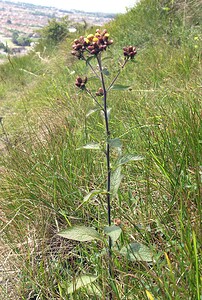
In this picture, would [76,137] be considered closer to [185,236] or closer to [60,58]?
[185,236]

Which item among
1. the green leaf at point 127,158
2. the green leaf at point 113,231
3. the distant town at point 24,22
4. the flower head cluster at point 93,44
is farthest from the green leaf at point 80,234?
the distant town at point 24,22

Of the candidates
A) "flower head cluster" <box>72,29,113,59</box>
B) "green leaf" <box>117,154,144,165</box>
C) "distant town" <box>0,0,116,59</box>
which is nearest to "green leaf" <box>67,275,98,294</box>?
"green leaf" <box>117,154,144,165</box>

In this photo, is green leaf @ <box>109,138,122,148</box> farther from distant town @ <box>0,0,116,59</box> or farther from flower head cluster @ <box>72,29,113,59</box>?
distant town @ <box>0,0,116,59</box>

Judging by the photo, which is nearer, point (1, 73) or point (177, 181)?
point (177, 181)

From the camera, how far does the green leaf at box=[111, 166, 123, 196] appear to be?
1005 mm

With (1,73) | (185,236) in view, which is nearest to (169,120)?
(185,236)

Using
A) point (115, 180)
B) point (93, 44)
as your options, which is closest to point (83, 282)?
point (115, 180)

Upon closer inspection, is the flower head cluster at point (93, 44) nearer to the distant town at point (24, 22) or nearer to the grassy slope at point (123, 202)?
the grassy slope at point (123, 202)

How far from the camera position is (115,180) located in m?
1.04

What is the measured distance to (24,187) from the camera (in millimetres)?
1479

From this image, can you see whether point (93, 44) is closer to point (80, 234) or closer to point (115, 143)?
point (115, 143)

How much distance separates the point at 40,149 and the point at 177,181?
865mm

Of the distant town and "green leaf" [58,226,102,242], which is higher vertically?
the distant town

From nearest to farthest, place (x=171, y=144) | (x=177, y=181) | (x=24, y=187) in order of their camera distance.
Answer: (x=177, y=181)
(x=171, y=144)
(x=24, y=187)
